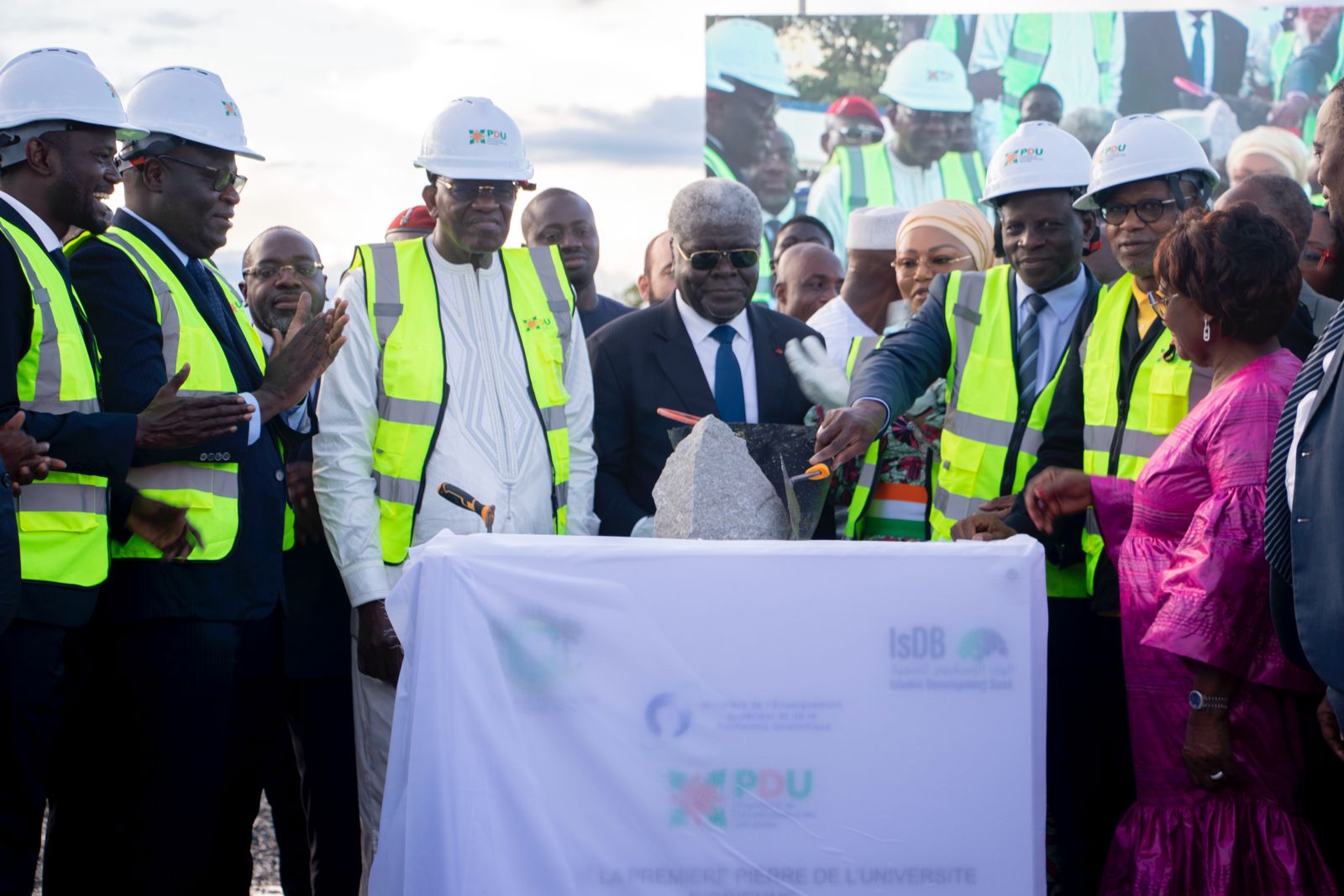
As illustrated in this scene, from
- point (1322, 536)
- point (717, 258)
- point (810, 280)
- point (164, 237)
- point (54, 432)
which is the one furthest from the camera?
point (810, 280)

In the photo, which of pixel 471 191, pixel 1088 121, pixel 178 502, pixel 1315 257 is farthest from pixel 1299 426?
pixel 1088 121

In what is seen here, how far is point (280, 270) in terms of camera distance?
595 cm

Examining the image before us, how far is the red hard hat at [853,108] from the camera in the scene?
622 inches

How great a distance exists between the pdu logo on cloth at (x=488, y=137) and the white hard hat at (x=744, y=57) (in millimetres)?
12111

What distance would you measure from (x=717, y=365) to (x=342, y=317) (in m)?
1.17

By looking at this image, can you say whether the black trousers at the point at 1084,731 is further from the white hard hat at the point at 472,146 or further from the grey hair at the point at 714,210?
the white hard hat at the point at 472,146

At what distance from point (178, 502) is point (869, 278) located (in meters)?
3.71

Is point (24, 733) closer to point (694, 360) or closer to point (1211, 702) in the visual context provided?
point (694, 360)

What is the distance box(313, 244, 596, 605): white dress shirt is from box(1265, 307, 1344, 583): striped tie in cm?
199

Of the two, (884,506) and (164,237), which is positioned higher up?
(164,237)

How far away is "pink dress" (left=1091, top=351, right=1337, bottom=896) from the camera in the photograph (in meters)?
3.15

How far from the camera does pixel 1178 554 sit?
10.7 feet

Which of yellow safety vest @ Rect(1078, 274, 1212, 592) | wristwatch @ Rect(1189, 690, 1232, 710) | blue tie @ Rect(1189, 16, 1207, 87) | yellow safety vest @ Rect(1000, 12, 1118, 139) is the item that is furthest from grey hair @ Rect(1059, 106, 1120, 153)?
wristwatch @ Rect(1189, 690, 1232, 710)

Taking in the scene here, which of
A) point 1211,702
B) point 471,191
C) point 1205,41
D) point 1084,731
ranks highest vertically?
point 1205,41
